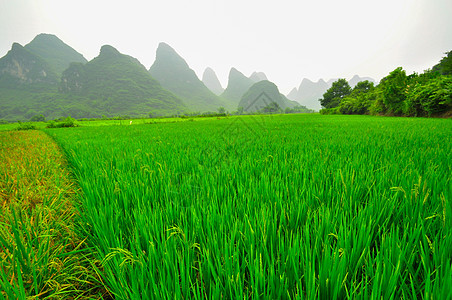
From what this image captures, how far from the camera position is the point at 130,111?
80000 millimetres

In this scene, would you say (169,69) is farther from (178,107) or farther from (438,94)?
(438,94)

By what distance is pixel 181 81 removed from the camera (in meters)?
140

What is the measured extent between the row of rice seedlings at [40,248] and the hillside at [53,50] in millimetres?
191582

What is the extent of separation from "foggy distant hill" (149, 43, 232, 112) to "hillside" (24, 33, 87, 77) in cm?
6511

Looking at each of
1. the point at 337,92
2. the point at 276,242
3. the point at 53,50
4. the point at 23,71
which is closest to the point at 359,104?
the point at 337,92

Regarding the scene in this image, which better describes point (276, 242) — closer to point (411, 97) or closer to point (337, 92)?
point (411, 97)

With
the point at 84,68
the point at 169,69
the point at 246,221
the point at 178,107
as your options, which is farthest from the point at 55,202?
the point at 169,69

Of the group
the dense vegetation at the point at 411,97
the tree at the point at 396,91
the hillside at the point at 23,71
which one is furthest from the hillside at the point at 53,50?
the tree at the point at 396,91

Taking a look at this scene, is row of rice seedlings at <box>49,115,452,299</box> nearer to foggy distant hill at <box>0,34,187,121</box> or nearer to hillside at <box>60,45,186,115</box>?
foggy distant hill at <box>0,34,187,121</box>

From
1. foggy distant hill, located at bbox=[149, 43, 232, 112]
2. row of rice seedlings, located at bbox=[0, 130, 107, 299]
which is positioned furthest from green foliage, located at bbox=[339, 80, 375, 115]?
foggy distant hill, located at bbox=[149, 43, 232, 112]

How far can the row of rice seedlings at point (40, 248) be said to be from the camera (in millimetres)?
716

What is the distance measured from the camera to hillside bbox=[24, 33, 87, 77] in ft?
448

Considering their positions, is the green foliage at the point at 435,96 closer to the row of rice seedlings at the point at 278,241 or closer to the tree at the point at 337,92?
the row of rice seedlings at the point at 278,241

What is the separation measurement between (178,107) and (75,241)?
3936 inches
